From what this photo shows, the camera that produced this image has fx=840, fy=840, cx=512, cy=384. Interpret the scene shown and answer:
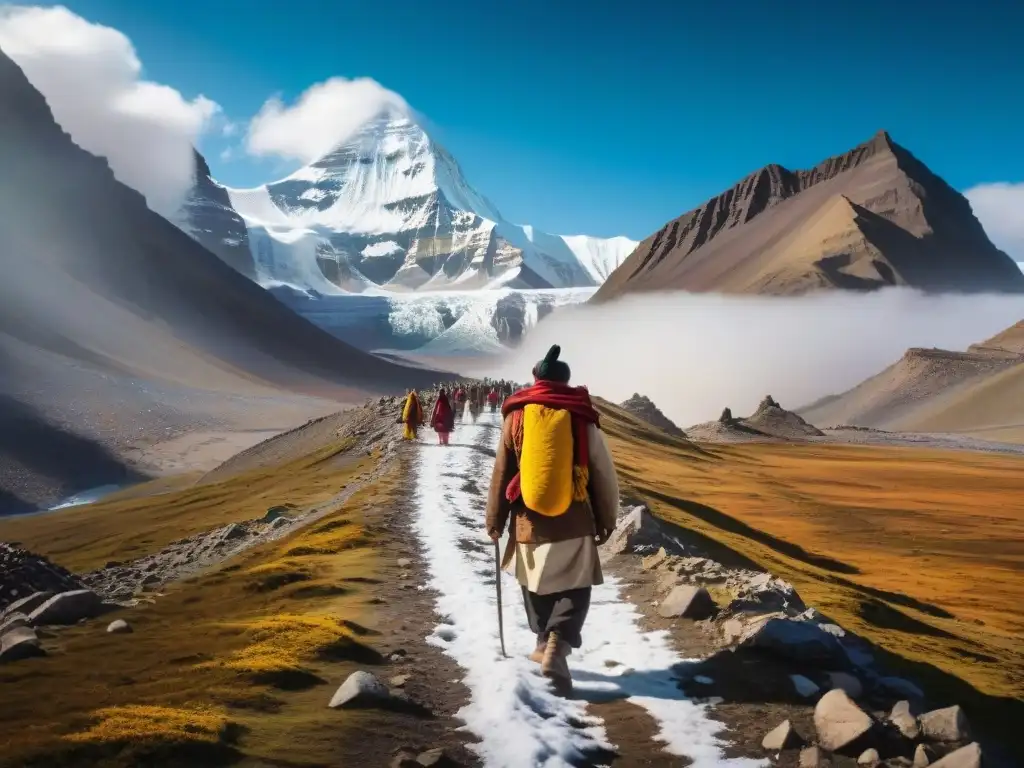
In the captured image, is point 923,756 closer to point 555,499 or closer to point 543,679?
point 543,679

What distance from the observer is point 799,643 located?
9.52 meters

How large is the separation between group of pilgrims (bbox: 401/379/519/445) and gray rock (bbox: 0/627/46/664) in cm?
2890

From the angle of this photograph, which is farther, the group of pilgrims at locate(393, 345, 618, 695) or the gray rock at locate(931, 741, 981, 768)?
the group of pilgrims at locate(393, 345, 618, 695)

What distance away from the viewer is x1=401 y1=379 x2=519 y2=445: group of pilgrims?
1506 inches

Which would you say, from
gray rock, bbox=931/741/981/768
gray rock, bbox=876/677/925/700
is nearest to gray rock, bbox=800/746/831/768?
gray rock, bbox=931/741/981/768

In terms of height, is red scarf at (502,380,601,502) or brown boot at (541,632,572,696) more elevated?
red scarf at (502,380,601,502)

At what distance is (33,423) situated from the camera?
5536 inches

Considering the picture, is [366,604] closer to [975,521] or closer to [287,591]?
[287,591]

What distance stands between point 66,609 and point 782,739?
Result: 29.4 feet

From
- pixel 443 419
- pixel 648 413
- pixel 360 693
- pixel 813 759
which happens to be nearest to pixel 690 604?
pixel 813 759

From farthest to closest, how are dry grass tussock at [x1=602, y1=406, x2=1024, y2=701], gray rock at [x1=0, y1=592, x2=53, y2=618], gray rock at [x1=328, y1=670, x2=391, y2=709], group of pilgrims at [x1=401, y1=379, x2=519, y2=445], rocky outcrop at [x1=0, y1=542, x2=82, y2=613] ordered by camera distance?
group of pilgrims at [x1=401, y1=379, x2=519, y2=445] < dry grass tussock at [x1=602, y1=406, x2=1024, y2=701] < rocky outcrop at [x1=0, y1=542, x2=82, y2=613] < gray rock at [x1=0, y1=592, x2=53, y2=618] < gray rock at [x1=328, y1=670, x2=391, y2=709]

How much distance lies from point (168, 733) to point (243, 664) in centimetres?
210

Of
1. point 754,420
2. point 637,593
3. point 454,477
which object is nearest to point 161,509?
point 454,477

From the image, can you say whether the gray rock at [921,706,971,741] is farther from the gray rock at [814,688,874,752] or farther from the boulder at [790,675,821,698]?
the boulder at [790,675,821,698]
